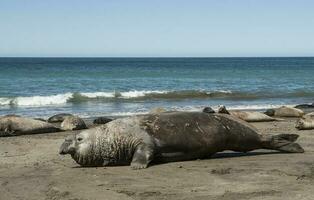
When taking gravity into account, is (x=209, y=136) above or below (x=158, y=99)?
above

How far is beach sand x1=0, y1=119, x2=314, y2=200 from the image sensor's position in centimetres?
635

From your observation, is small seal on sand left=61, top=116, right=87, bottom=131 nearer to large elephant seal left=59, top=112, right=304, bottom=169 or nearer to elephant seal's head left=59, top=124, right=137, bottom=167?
large elephant seal left=59, top=112, right=304, bottom=169

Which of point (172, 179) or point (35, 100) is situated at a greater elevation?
point (172, 179)

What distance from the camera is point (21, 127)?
1395cm

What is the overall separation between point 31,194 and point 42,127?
7.66 meters

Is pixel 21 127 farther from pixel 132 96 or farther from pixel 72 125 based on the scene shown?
pixel 132 96

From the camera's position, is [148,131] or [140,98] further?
[140,98]

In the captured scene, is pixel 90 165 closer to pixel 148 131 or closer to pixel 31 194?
pixel 148 131

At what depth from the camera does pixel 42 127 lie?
1416cm

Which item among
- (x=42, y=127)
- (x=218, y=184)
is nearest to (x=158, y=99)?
(x=42, y=127)

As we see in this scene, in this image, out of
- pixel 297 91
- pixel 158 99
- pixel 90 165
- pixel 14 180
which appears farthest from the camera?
pixel 297 91

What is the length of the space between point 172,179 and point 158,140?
147 cm

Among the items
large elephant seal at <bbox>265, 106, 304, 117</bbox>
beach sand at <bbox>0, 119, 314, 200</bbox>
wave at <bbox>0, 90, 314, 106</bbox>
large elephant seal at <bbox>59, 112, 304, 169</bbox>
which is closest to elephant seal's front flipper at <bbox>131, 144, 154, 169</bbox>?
large elephant seal at <bbox>59, 112, 304, 169</bbox>

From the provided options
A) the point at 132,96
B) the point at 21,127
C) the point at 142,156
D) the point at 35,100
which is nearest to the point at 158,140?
the point at 142,156
